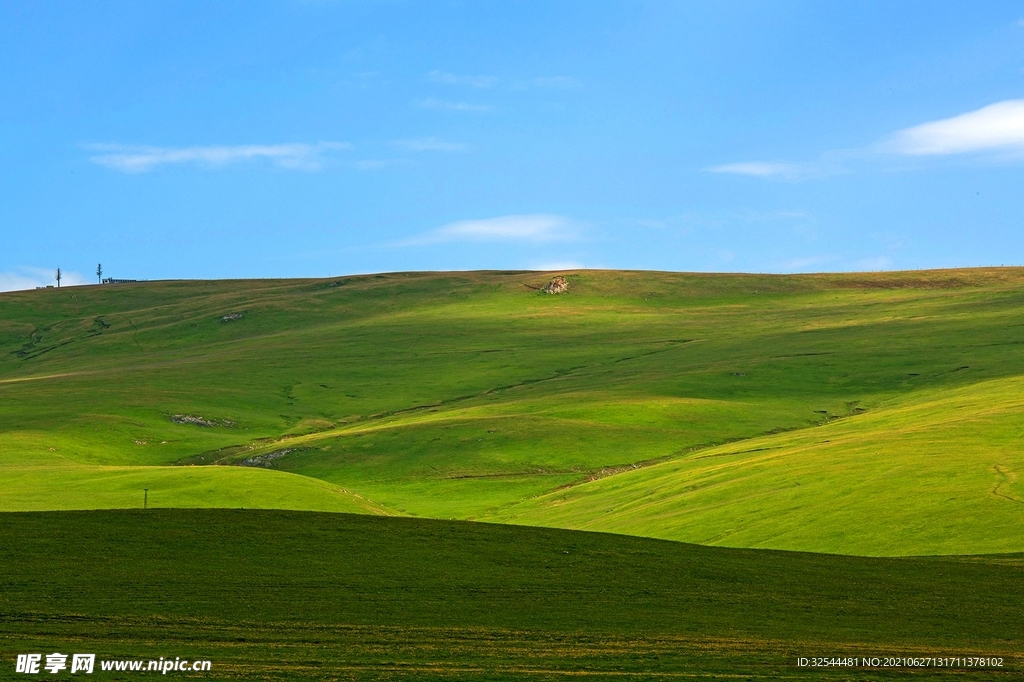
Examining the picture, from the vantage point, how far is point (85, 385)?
429ft

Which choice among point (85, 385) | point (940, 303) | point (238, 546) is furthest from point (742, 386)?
point (238, 546)

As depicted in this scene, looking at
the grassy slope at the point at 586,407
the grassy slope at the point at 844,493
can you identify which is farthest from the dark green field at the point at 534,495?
the grassy slope at the point at 586,407

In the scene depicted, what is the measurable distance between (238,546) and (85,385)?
9902 centimetres

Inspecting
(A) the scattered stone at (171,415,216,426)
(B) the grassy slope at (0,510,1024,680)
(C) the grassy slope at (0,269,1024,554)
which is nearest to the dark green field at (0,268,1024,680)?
(B) the grassy slope at (0,510,1024,680)

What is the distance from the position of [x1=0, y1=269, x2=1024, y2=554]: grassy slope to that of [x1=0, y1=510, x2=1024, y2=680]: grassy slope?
1511 centimetres

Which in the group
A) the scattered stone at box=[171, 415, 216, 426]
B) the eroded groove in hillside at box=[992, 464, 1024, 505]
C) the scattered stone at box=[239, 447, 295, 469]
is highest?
the scattered stone at box=[171, 415, 216, 426]

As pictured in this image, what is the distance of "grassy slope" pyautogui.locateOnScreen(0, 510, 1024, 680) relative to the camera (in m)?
29.6

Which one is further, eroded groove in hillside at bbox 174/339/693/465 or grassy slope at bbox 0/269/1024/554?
eroded groove in hillside at bbox 174/339/693/465

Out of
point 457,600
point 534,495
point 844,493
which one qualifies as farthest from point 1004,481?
point 457,600

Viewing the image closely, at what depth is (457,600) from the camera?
118 feet

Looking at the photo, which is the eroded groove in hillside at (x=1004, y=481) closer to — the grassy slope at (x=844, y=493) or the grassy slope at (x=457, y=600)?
the grassy slope at (x=844, y=493)

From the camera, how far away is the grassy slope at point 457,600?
29609mm

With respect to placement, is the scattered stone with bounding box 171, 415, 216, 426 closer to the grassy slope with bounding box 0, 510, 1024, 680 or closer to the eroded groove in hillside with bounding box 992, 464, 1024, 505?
the grassy slope with bounding box 0, 510, 1024, 680

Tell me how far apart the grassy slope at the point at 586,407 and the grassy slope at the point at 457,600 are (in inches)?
595
